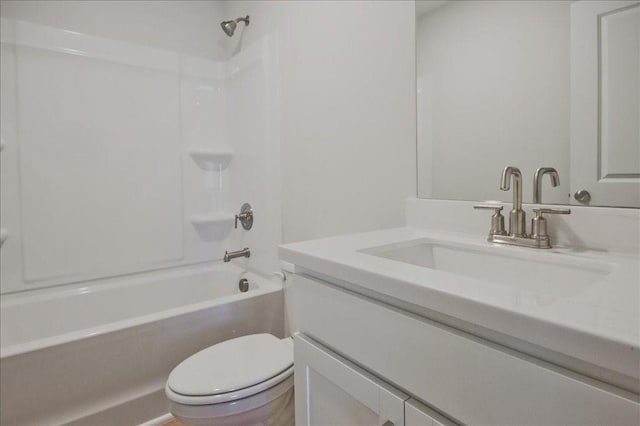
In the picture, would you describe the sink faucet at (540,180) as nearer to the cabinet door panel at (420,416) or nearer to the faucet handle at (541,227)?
the faucet handle at (541,227)

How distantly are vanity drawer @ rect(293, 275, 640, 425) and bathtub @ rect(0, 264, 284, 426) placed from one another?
0.98m

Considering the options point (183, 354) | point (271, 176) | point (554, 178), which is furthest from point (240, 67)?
point (554, 178)

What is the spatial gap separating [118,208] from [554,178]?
2126 mm

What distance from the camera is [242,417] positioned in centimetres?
112

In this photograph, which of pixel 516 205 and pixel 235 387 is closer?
pixel 516 205

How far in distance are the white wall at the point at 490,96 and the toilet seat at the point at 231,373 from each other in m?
0.79

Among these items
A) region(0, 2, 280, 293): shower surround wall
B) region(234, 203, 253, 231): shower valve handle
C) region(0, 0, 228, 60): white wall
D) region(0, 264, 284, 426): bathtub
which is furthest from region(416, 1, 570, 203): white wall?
region(0, 0, 228, 60): white wall

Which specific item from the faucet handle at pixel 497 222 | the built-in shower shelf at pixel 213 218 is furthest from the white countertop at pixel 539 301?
the built-in shower shelf at pixel 213 218

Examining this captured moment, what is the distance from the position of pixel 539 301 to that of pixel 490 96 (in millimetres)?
761

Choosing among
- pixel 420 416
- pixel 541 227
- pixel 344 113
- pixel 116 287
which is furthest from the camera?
pixel 116 287

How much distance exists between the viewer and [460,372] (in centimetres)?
53

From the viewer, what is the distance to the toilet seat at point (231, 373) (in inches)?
42.7

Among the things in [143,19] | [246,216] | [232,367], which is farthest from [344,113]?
[143,19]

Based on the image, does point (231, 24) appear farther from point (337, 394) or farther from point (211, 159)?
point (337, 394)
